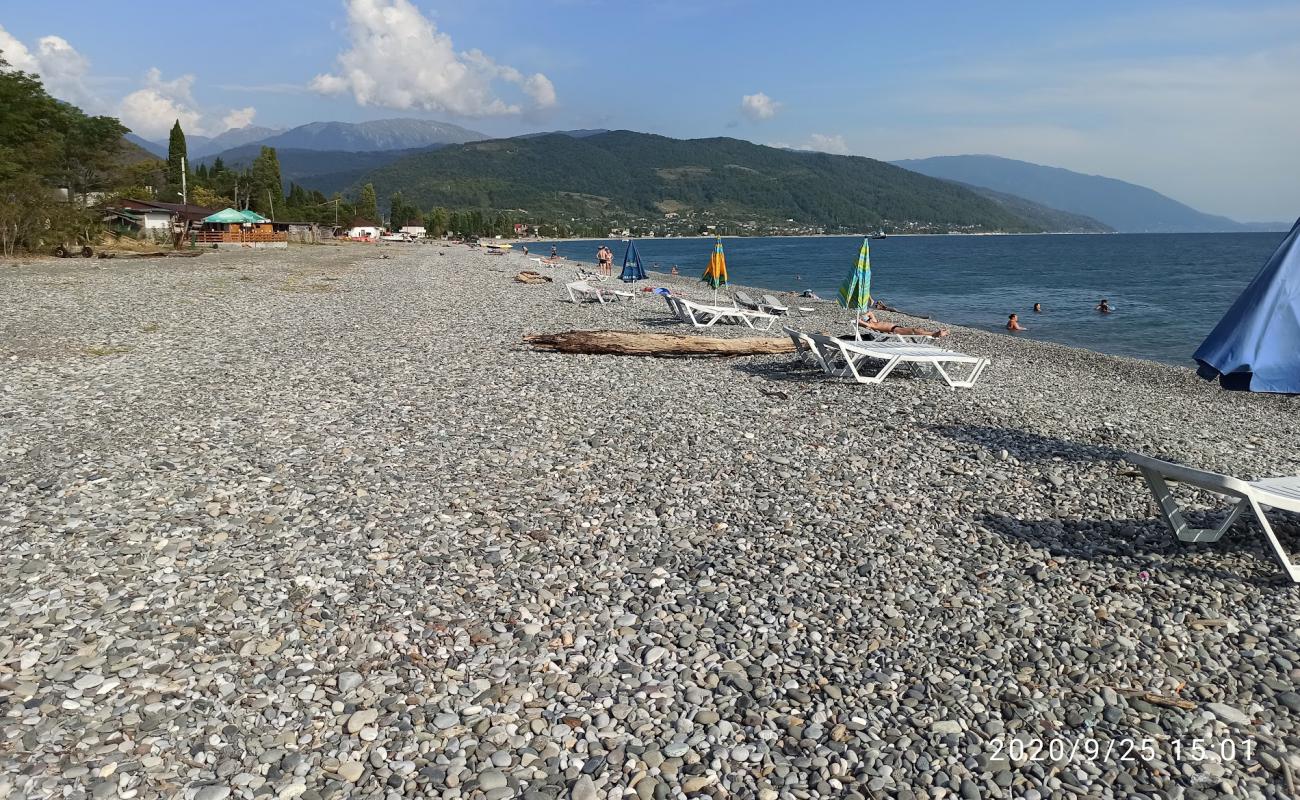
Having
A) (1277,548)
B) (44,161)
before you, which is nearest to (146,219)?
(44,161)

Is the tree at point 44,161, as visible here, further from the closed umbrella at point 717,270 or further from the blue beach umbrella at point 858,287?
the blue beach umbrella at point 858,287

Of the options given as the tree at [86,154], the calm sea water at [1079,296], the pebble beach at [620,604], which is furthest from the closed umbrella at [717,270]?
the tree at [86,154]

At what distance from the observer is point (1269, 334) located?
5.25 meters

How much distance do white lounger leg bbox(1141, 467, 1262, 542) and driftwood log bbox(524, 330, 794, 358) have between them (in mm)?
8085

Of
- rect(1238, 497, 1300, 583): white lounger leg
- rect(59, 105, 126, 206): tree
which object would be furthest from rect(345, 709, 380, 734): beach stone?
rect(59, 105, 126, 206): tree

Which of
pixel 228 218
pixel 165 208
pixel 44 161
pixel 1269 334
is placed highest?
pixel 44 161

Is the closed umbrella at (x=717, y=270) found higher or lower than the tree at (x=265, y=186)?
lower

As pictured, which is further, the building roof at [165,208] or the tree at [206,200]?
the tree at [206,200]

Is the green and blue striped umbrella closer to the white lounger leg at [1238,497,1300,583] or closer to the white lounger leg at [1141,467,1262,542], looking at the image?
the white lounger leg at [1141,467,1262,542]

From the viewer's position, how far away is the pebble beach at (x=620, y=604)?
11.3ft

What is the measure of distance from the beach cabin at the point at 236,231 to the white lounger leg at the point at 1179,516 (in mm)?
59664

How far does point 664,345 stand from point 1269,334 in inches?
357

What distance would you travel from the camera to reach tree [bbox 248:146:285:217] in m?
92.4

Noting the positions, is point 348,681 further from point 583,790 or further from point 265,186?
point 265,186
